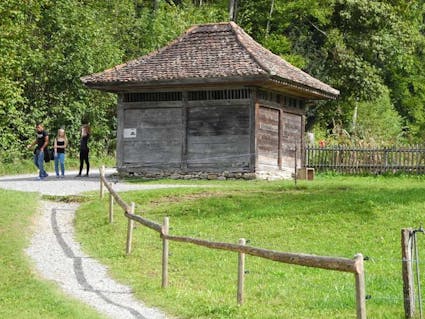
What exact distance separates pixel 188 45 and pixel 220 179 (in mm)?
5911

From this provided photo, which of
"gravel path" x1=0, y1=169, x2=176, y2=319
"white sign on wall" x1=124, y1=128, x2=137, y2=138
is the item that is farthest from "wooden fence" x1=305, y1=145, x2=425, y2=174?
"gravel path" x1=0, y1=169, x2=176, y2=319

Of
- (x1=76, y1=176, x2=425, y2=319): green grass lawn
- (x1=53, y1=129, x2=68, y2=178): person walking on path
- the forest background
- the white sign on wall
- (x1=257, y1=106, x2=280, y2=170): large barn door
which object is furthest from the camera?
the forest background

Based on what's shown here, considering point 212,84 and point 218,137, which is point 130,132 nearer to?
point 218,137

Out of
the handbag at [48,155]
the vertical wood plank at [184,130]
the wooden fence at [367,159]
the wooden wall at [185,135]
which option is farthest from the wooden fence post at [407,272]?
the wooden fence at [367,159]

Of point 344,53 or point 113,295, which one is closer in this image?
point 113,295

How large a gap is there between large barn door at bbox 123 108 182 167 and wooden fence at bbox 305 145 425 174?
281 inches

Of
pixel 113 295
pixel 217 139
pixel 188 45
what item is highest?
pixel 188 45

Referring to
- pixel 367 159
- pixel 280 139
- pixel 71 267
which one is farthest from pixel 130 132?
pixel 71 267

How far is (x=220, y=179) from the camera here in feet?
101

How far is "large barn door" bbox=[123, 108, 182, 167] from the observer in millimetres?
31297

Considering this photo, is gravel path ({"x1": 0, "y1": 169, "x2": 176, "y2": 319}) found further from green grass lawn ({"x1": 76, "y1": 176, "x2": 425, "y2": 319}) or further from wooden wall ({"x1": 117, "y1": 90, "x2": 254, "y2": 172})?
wooden wall ({"x1": 117, "y1": 90, "x2": 254, "y2": 172})

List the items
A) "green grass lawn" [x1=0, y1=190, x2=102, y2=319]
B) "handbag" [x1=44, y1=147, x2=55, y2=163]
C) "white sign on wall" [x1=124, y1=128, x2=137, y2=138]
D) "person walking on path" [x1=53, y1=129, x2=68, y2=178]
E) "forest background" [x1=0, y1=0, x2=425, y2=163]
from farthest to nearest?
"forest background" [x1=0, y1=0, x2=425, y2=163], "white sign on wall" [x1=124, y1=128, x2=137, y2=138], "handbag" [x1=44, y1=147, x2=55, y2=163], "person walking on path" [x1=53, y1=129, x2=68, y2=178], "green grass lawn" [x1=0, y1=190, x2=102, y2=319]

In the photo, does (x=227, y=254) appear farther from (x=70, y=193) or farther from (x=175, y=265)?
(x=70, y=193)

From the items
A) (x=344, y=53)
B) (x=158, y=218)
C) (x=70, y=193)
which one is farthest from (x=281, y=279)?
(x=344, y=53)
